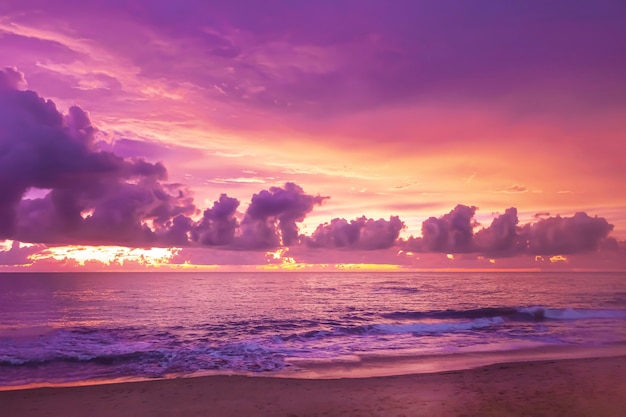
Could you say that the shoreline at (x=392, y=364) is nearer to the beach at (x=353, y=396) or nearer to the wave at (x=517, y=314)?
the beach at (x=353, y=396)

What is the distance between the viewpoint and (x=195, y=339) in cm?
3281

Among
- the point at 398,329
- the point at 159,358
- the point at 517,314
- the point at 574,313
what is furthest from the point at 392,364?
the point at 574,313

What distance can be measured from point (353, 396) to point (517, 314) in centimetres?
4154

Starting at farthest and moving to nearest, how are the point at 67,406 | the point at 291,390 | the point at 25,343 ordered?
the point at 25,343 → the point at 291,390 → the point at 67,406

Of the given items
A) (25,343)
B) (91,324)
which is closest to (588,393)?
(25,343)

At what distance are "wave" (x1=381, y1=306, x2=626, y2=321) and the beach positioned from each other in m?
29.1

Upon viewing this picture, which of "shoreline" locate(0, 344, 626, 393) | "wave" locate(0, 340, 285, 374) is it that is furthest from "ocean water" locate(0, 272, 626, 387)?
"shoreline" locate(0, 344, 626, 393)

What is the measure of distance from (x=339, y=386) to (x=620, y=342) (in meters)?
23.2

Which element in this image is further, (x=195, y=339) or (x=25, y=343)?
(x=195, y=339)

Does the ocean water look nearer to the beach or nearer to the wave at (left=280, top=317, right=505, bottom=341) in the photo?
the wave at (left=280, top=317, right=505, bottom=341)

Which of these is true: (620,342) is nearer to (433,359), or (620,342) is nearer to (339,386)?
(433,359)

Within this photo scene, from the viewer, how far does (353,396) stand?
641 inches

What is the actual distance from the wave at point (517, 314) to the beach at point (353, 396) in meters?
29.1

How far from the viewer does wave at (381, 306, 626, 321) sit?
4853 cm
